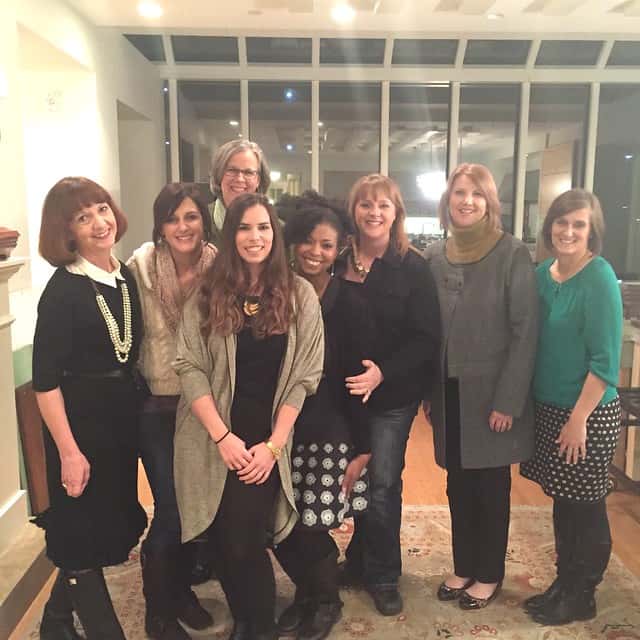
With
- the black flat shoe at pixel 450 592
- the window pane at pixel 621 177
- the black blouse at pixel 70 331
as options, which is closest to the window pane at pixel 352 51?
the window pane at pixel 621 177

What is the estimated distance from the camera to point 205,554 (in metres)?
2.46

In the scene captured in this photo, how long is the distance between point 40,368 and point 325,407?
0.82m

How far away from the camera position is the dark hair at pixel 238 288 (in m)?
1.75

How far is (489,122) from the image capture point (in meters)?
5.99

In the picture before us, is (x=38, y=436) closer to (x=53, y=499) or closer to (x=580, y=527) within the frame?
(x=53, y=499)

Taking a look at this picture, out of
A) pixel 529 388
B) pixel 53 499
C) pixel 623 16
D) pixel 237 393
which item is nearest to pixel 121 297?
pixel 237 393

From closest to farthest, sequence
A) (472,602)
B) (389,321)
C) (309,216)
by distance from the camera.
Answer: (309,216) → (389,321) → (472,602)

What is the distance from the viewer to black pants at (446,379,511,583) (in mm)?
2146

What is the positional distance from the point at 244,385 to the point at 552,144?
5253mm

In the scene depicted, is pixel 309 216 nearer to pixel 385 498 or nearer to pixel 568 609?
pixel 385 498

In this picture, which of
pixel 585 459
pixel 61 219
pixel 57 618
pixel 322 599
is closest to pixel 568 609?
pixel 585 459

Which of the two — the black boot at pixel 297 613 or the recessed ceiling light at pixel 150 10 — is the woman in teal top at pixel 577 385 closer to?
the black boot at pixel 297 613

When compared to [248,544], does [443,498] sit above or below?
below

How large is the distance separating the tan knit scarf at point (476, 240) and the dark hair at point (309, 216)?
0.37 meters
